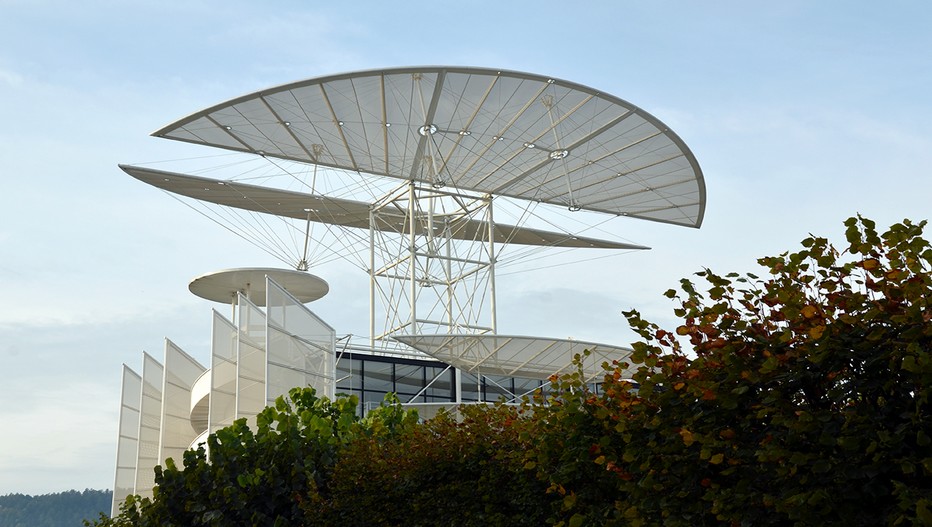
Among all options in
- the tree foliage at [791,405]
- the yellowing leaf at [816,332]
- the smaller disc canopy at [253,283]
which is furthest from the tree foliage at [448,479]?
the smaller disc canopy at [253,283]

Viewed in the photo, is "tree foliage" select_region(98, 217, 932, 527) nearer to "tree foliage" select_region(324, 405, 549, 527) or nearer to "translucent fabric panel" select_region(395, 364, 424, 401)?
"tree foliage" select_region(324, 405, 549, 527)

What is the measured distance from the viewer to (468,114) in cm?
2984

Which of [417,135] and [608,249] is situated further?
[608,249]

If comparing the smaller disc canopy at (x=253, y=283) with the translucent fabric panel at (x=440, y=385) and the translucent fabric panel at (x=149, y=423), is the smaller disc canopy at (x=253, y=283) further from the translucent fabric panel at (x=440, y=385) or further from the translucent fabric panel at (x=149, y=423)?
the translucent fabric panel at (x=440, y=385)

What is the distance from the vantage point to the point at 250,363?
63.0 feet

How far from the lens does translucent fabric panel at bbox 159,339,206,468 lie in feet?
97.7

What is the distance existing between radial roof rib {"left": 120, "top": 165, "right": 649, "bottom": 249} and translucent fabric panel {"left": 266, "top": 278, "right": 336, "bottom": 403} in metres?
16.7

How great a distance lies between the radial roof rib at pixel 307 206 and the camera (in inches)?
1432

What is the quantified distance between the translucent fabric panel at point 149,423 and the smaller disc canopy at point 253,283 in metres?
3.53

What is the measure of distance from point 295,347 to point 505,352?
1468 centimetres

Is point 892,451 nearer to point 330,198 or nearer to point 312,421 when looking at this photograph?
point 312,421

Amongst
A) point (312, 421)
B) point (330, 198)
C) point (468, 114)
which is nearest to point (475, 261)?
point (330, 198)

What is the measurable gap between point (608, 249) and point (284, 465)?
36.7 meters

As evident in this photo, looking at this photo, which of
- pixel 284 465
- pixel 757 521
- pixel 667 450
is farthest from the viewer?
pixel 284 465
